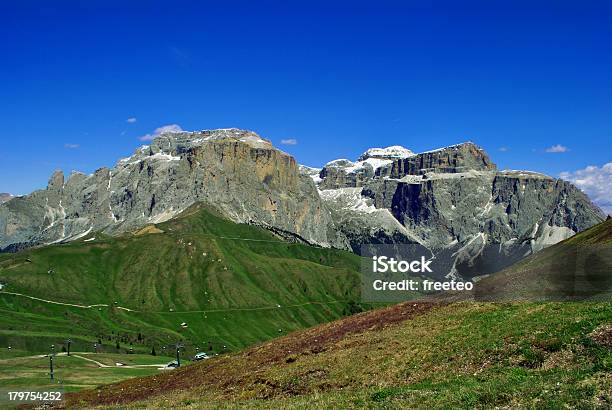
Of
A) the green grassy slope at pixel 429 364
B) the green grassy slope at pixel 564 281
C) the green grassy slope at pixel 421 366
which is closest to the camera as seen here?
the green grassy slope at pixel 421 366

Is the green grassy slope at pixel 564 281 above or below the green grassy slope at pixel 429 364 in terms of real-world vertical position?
above

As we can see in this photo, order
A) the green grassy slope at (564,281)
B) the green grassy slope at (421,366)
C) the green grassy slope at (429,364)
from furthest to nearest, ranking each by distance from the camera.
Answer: the green grassy slope at (564,281) < the green grassy slope at (429,364) < the green grassy slope at (421,366)

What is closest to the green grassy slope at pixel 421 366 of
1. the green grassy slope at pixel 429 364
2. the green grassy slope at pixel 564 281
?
the green grassy slope at pixel 429 364

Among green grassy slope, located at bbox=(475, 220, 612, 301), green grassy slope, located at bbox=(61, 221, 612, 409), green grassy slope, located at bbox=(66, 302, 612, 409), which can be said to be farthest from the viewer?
green grassy slope, located at bbox=(475, 220, 612, 301)

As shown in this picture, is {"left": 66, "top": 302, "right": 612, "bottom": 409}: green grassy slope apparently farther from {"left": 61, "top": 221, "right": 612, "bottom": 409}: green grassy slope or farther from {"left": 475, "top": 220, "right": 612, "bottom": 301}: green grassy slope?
{"left": 475, "top": 220, "right": 612, "bottom": 301}: green grassy slope

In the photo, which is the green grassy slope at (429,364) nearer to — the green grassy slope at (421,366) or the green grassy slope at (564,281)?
the green grassy slope at (421,366)

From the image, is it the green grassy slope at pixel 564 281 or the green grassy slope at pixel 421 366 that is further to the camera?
the green grassy slope at pixel 564 281

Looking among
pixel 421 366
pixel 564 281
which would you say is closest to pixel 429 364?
pixel 421 366

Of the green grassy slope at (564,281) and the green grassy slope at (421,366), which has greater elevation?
the green grassy slope at (564,281)

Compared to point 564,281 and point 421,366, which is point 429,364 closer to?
point 421,366

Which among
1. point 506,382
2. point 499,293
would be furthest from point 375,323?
point 506,382

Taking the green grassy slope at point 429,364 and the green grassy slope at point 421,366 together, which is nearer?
the green grassy slope at point 421,366

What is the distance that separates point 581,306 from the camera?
39469 mm

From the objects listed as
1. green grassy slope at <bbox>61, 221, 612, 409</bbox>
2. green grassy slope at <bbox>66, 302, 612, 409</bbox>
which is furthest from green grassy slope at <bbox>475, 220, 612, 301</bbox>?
green grassy slope at <bbox>66, 302, 612, 409</bbox>
